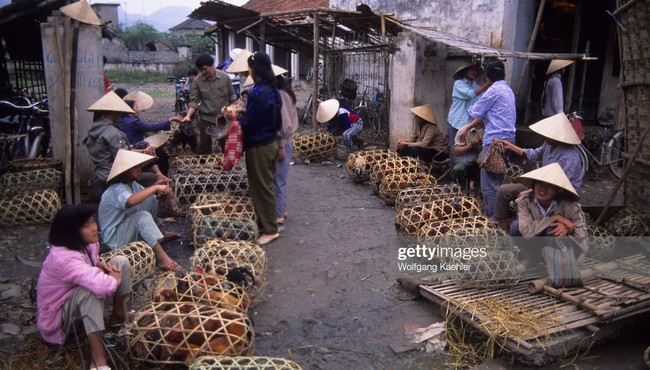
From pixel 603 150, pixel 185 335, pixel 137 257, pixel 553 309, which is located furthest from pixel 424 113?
pixel 185 335

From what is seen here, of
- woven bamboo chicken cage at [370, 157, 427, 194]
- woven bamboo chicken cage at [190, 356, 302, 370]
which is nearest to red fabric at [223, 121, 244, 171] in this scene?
woven bamboo chicken cage at [370, 157, 427, 194]

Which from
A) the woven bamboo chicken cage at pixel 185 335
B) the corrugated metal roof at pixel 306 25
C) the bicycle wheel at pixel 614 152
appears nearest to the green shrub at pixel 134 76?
the corrugated metal roof at pixel 306 25

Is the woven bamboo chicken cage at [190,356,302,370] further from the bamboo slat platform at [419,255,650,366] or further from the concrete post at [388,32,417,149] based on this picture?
the concrete post at [388,32,417,149]

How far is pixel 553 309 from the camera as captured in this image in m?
3.77

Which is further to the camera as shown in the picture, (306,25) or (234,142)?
(306,25)

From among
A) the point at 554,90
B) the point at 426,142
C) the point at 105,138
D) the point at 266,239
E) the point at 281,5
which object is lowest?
the point at 266,239

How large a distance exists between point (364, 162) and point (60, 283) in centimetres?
523

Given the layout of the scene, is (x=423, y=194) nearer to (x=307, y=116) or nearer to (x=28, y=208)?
(x=28, y=208)

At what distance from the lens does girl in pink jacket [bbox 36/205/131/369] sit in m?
3.06

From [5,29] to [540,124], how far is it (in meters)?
9.21

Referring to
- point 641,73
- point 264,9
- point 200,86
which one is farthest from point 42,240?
point 264,9

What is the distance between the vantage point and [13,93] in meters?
8.83

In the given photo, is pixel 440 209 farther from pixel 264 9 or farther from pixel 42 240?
pixel 264 9

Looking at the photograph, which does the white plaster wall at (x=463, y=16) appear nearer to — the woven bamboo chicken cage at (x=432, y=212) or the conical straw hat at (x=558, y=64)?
the conical straw hat at (x=558, y=64)
